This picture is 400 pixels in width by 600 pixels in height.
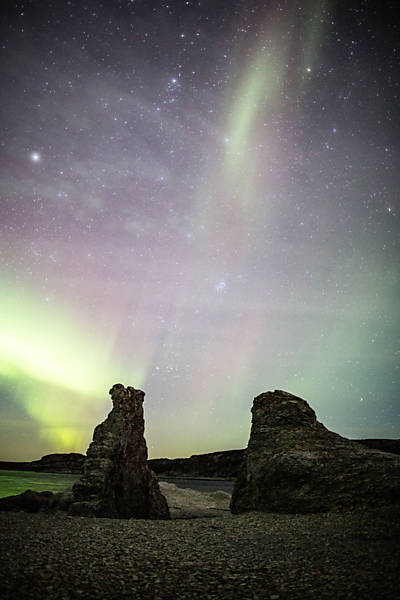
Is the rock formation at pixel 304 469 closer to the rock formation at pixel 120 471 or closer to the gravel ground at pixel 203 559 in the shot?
the gravel ground at pixel 203 559

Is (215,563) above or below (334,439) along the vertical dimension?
below

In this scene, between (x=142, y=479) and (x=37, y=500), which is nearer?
(x=37, y=500)

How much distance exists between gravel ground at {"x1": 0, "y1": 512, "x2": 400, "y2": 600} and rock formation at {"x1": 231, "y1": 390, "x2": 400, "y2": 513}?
3.53 feet

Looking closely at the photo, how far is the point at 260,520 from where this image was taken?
11875 millimetres

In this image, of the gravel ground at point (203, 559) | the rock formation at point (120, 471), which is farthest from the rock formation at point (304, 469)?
the rock formation at point (120, 471)

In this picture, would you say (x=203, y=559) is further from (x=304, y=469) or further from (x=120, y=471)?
(x=120, y=471)

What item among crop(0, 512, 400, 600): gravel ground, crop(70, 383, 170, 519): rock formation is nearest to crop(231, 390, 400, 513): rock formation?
crop(0, 512, 400, 600): gravel ground

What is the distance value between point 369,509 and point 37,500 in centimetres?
1324

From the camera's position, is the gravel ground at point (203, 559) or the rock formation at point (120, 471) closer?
the gravel ground at point (203, 559)

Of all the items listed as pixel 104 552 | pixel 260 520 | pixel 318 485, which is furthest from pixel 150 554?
pixel 318 485

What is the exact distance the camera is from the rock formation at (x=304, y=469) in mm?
12023

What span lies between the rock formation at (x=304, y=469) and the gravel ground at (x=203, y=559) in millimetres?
1077

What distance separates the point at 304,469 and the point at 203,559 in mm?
Answer: 6797

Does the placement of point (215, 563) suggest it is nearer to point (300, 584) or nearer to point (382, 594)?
point (300, 584)
